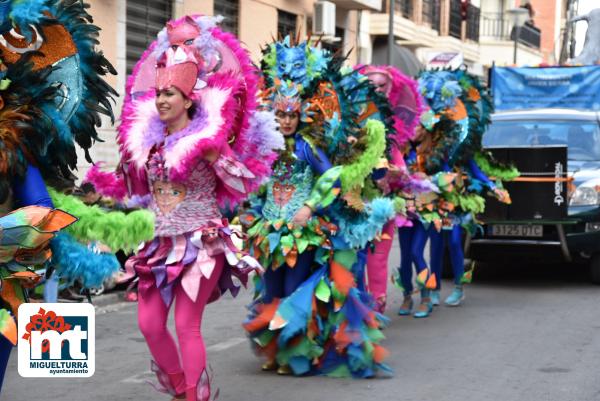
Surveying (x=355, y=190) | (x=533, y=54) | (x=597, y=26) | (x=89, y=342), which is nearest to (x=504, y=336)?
(x=355, y=190)

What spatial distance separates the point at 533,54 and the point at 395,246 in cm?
3473

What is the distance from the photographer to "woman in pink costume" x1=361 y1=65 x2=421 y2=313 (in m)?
8.32

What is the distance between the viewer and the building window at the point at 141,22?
16.5 m

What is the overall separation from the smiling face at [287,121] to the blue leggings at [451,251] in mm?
3306

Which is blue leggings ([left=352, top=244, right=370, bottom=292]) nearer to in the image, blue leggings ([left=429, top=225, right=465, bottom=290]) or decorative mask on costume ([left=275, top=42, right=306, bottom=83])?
decorative mask on costume ([left=275, top=42, right=306, bottom=83])

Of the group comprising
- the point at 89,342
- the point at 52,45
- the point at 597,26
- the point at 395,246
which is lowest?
the point at 395,246

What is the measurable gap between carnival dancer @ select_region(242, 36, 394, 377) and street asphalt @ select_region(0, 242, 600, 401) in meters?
0.21

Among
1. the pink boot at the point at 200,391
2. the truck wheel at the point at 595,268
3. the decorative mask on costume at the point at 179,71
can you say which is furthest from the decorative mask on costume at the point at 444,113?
the pink boot at the point at 200,391

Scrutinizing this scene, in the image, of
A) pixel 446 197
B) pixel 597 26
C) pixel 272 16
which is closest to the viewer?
pixel 446 197

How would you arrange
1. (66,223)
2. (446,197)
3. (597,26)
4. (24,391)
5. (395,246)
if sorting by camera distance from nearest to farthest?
1. (66,223)
2. (24,391)
3. (446,197)
4. (395,246)
5. (597,26)

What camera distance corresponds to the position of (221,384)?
6.52 meters

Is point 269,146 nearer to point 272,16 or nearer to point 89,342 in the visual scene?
point 89,342

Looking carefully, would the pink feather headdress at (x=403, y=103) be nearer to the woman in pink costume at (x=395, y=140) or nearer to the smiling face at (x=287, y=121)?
the woman in pink costume at (x=395, y=140)

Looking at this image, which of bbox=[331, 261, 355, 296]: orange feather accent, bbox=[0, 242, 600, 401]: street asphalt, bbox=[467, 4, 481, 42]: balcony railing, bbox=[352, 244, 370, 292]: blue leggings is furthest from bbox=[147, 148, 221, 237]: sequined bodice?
bbox=[467, 4, 481, 42]: balcony railing
